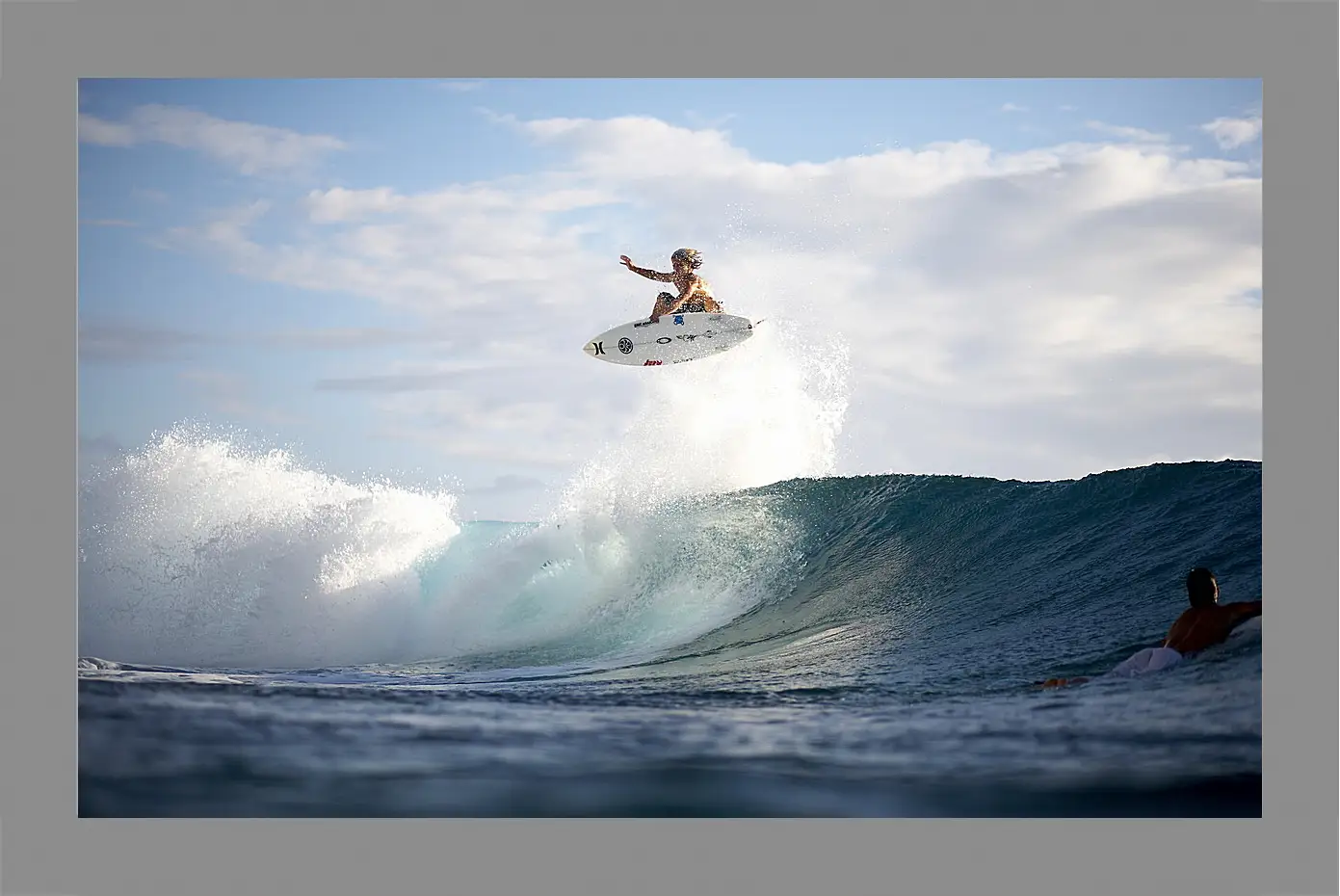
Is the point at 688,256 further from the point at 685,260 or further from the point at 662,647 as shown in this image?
the point at 662,647

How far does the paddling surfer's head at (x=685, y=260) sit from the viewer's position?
779 cm

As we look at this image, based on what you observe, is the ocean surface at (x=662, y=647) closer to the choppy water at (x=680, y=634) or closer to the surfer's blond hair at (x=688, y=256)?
the choppy water at (x=680, y=634)

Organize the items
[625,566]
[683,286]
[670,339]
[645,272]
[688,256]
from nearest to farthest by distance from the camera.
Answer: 1. [645,272]
2. [688,256]
3. [683,286]
4. [670,339]
5. [625,566]

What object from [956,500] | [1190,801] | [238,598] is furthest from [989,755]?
[238,598]

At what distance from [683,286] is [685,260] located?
23 cm

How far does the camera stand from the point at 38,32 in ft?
16.7

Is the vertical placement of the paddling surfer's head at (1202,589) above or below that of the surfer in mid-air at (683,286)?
below

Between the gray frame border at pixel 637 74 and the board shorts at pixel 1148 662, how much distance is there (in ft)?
1.40

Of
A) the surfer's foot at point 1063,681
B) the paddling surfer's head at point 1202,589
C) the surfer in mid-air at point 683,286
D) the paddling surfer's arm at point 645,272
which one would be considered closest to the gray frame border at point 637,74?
the paddling surfer's head at point 1202,589

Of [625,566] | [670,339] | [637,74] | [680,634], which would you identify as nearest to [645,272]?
[670,339]

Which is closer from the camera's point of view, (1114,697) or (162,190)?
(1114,697)

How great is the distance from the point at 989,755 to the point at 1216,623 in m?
A: 1.63

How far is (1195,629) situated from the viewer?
5.21 meters

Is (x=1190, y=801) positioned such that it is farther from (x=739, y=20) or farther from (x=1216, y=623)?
(x=739, y=20)
